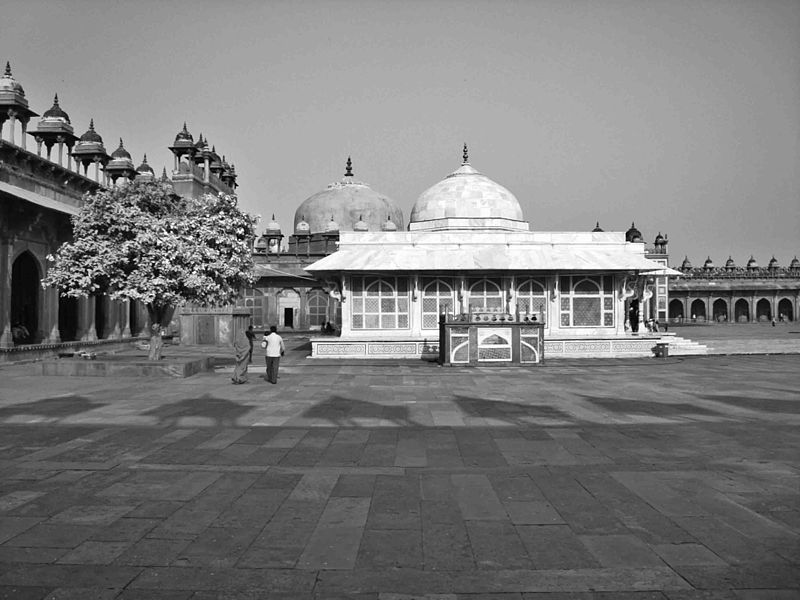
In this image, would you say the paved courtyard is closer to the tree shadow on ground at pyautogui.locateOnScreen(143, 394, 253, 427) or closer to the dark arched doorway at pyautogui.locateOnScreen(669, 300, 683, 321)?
the tree shadow on ground at pyautogui.locateOnScreen(143, 394, 253, 427)

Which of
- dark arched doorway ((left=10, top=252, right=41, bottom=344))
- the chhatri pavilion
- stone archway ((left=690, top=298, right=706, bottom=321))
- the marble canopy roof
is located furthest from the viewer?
stone archway ((left=690, top=298, right=706, bottom=321))

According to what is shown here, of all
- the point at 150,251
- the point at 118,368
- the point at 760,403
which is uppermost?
the point at 150,251

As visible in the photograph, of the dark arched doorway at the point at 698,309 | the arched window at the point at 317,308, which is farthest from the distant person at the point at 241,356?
the dark arched doorway at the point at 698,309

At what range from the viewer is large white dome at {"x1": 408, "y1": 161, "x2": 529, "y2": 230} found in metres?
36.3

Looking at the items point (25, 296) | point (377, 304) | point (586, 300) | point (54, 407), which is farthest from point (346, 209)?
point (54, 407)

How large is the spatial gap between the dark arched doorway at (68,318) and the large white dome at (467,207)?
62.7ft

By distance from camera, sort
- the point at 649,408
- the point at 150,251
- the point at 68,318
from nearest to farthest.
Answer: the point at 649,408
the point at 150,251
the point at 68,318

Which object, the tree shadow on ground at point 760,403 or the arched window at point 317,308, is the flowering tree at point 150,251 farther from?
the arched window at point 317,308

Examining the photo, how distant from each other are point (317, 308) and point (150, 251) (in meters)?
36.3

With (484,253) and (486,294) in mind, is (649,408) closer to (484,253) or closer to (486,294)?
(486,294)

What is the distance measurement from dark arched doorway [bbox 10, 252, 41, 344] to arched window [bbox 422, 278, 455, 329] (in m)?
18.3

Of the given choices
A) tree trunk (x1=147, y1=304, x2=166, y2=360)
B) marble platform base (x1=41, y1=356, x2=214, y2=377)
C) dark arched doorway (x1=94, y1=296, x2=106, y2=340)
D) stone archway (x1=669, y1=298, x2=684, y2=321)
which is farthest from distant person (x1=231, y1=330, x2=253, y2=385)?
stone archway (x1=669, y1=298, x2=684, y2=321)

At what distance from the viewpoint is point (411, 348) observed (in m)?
27.7

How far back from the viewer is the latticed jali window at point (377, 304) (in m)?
28.9
